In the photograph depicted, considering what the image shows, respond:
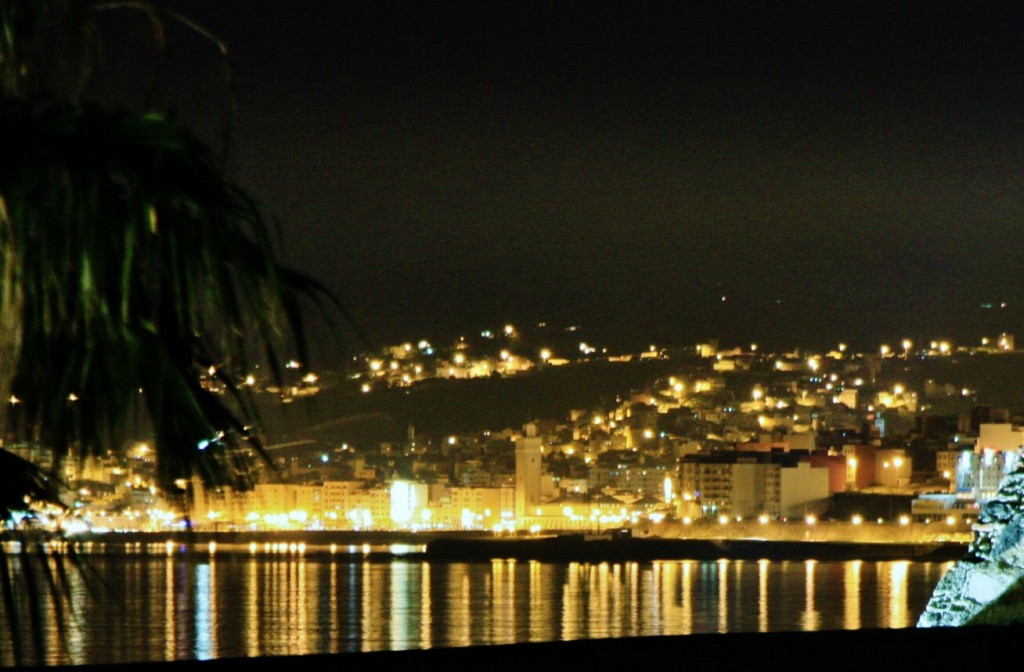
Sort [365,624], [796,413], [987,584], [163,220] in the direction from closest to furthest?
[163,220], [987,584], [365,624], [796,413]

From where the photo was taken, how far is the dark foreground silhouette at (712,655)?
2062 millimetres

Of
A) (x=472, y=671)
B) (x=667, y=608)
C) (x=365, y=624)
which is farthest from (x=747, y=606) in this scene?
(x=472, y=671)

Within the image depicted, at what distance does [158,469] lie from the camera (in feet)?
4.37

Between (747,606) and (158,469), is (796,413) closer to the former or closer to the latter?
(747,606)

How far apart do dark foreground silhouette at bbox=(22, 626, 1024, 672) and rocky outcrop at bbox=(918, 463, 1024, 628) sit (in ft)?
5.59

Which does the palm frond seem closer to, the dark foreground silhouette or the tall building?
the dark foreground silhouette

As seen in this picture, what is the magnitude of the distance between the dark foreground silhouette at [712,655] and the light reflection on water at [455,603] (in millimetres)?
10689

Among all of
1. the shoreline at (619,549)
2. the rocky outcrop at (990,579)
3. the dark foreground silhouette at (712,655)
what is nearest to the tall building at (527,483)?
the shoreline at (619,549)

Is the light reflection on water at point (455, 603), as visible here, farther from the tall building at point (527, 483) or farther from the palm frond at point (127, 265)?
the tall building at point (527, 483)

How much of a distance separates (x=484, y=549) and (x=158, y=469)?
48.7 m

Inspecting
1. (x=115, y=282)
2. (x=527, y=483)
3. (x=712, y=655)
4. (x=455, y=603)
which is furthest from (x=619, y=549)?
(x=115, y=282)

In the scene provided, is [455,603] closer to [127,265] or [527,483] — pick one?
[127,265]

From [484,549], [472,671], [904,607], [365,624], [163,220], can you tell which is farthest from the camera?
[484,549]

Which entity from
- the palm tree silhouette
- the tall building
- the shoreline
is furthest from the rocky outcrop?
the tall building
